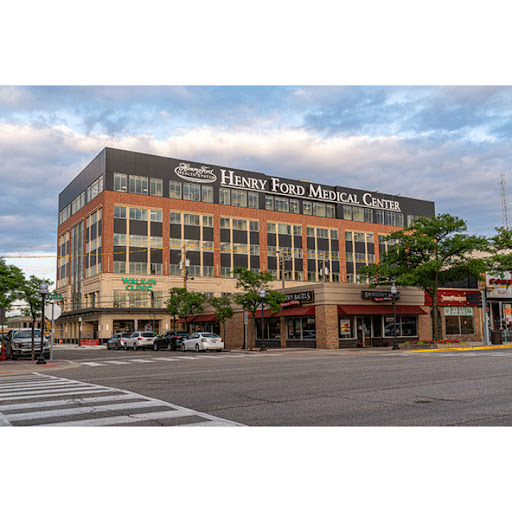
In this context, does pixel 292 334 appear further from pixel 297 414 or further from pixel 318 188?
pixel 318 188

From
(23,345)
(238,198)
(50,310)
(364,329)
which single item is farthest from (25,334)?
(238,198)

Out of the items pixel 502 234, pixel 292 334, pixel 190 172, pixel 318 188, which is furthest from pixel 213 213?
pixel 502 234

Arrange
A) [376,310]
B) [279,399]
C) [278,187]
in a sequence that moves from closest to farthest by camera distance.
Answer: [279,399], [376,310], [278,187]

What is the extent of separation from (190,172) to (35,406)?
64416mm

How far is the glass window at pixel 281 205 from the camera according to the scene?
81.4m

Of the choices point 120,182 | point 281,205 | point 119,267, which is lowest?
point 119,267

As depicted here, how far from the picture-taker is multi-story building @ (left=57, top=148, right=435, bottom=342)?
68250mm

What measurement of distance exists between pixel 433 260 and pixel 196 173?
144 feet

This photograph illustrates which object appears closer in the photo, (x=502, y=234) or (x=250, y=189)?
(x=502, y=234)

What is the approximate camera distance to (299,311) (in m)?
41.4

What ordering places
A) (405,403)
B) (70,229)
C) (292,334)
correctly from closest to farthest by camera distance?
1. (405,403)
2. (292,334)
3. (70,229)

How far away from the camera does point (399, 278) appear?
37.1 m

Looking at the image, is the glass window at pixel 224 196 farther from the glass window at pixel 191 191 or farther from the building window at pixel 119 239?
the building window at pixel 119 239

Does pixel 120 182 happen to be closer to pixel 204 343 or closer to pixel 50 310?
pixel 204 343
